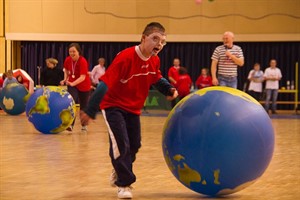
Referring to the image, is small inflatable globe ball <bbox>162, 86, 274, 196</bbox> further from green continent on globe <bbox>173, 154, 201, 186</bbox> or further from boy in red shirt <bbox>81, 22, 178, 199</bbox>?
boy in red shirt <bbox>81, 22, 178, 199</bbox>

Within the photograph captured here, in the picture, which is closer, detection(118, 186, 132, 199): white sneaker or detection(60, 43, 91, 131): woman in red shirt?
detection(118, 186, 132, 199): white sneaker

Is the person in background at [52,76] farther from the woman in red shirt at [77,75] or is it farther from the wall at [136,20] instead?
the wall at [136,20]

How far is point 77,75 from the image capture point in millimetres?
13000

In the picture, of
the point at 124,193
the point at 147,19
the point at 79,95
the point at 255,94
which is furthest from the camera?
the point at 147,19

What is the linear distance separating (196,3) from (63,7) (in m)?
5.12

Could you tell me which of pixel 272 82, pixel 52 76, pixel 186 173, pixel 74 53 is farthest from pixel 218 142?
pixel 272 82

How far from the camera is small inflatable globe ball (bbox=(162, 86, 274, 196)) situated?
5.72 metres

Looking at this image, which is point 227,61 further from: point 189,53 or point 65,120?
point 189,53

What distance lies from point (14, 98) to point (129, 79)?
14479 millimetres

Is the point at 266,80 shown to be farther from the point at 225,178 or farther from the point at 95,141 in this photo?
the point at 225,178

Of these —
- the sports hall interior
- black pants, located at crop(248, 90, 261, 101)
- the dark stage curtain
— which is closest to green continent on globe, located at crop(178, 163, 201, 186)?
the sports hall interior

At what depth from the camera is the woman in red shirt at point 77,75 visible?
12.9 m

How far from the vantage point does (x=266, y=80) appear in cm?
2372

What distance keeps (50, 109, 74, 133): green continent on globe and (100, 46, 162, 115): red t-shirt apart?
630cm
